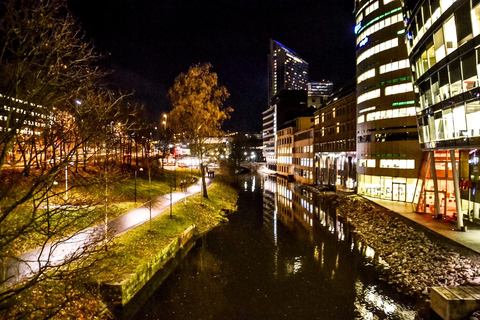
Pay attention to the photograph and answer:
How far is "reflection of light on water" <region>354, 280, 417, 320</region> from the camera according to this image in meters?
13.9

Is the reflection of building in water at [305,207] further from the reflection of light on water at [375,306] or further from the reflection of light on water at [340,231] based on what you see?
the reflection of light on water at [375,306]

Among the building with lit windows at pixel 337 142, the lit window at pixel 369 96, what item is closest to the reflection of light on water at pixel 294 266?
the lit window at pixel 369 96

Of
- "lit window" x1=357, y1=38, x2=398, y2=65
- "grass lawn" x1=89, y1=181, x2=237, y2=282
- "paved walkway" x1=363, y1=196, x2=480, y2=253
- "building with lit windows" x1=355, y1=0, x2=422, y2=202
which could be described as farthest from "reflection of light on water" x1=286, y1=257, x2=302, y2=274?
"lit window" x1=357, y1=38, x2=398, y2=65

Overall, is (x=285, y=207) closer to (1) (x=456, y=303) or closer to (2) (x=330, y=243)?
(2) (x=330, y=243)

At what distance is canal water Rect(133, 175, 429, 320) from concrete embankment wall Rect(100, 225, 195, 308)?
940 millimetres

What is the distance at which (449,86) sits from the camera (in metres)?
20.2

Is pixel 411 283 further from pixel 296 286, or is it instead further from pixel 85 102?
pixel 85 102

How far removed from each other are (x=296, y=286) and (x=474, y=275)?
981 centimetres

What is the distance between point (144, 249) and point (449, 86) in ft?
74.7

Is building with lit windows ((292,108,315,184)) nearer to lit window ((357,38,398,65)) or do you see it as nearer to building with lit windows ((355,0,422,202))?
building with lit windows ((355,0,422,202))

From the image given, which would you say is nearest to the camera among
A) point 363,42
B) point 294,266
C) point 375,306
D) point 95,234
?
point 375,306

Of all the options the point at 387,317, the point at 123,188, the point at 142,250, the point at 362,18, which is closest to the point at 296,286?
the point at 387,317

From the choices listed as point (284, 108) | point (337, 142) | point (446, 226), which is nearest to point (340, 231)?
point (446, 226)

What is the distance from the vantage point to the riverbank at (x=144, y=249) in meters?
13.9
